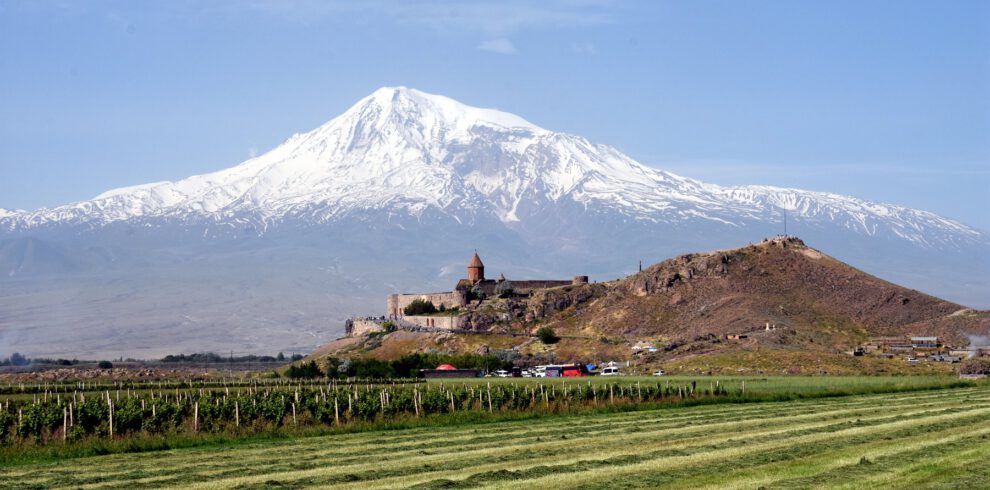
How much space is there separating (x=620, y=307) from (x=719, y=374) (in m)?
54.2

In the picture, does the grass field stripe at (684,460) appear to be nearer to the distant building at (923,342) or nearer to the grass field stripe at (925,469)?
the grass field stripe at (925,469)

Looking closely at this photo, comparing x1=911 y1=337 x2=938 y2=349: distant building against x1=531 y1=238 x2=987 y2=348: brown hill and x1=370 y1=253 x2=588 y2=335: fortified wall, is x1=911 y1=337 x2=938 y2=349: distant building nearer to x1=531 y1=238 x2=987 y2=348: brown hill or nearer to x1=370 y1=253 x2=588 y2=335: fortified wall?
x1=531 y1=238 x2=987 y2=348: brown hill

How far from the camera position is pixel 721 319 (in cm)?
13550

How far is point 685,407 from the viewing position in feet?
190

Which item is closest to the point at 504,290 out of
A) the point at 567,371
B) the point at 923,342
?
the point at 567,371

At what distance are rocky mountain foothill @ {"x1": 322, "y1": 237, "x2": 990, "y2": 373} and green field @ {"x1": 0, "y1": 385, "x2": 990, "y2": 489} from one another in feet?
193

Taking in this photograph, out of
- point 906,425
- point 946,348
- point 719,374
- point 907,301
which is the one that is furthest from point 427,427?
point 907,301

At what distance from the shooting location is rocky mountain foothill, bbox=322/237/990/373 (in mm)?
114875

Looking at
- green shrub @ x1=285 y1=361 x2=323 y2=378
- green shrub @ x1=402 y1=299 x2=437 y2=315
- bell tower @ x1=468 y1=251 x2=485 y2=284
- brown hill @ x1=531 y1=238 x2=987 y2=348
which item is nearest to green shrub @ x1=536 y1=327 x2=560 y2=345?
brown hill @ x1=531 y1=238 x2=987 y2=348

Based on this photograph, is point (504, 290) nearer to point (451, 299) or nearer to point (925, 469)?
point (451, 299)

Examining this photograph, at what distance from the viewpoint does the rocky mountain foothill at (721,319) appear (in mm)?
114875

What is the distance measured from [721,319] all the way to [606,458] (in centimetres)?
10388

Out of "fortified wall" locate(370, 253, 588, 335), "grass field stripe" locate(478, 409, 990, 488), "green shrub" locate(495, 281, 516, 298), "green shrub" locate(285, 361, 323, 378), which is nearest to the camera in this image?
"grass field stripe" locate(478, 409, 990, 488)

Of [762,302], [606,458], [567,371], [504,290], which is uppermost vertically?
[504,290]
